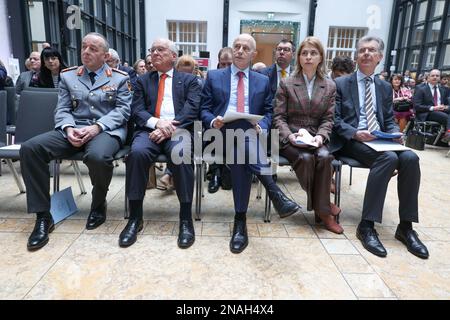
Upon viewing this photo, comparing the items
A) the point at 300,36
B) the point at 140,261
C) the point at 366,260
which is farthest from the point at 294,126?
the point at 300,36

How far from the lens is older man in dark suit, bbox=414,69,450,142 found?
578 centimetres

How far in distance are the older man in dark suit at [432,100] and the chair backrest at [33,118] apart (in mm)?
6027

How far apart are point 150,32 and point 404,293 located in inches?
479

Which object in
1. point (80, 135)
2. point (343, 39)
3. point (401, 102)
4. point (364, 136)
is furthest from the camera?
point (343, 39)

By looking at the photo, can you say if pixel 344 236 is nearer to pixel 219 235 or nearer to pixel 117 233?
pixel 219 235

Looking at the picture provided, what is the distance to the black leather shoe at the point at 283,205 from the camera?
7.07 feet

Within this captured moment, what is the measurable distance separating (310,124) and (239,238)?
3.50 feet

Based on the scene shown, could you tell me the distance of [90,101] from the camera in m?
2.46

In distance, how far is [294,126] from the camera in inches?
99.5

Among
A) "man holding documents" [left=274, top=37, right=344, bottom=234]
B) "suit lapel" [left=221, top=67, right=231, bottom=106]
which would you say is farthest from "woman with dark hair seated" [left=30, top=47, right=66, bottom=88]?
"man holding documents" [left=274, top=37, right=344, bottom=234]

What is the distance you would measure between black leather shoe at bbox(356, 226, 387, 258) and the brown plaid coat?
0.71 meters

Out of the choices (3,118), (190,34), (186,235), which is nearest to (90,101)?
(3,118)

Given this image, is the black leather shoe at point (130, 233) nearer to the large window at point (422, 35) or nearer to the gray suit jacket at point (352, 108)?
the gray suit jacket at point (352, 108)

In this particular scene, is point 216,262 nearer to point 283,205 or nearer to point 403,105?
point 283,205
